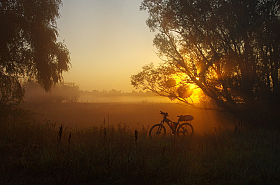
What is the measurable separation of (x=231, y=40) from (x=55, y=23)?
35.4 ft

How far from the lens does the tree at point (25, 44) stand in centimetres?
995

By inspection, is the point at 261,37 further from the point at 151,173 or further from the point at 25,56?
the point at 25,56

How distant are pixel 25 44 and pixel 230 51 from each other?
455 inches

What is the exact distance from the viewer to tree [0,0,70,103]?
32.7 ft

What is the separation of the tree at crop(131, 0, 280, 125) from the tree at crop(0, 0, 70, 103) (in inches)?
278

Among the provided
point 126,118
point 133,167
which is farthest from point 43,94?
point 133,167

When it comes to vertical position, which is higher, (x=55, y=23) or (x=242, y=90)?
(x=55, y=23)

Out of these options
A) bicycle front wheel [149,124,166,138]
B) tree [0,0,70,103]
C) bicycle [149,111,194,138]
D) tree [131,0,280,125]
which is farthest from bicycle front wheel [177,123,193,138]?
tree [0,0,70,103]

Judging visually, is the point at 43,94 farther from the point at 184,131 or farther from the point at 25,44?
the point at 184,131

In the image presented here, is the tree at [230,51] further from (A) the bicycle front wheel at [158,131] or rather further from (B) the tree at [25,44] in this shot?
(B) the tree at [25,44]

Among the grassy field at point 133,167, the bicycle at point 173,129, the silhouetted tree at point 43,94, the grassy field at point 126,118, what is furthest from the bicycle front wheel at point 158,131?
the silhouetted tree at point 43,94

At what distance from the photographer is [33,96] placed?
54406mm

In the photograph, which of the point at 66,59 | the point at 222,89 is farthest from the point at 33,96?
the point at 222,89

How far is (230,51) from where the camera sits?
11.1 meters
